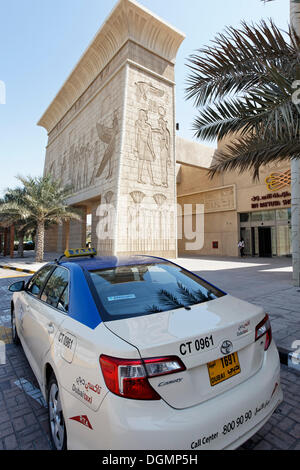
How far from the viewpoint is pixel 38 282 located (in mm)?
3047

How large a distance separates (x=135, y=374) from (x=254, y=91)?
15.0ft

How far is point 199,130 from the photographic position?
6531mm

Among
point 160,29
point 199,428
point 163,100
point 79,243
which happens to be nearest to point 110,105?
point 163,100

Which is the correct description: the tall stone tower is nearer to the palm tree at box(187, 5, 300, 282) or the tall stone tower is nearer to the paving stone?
the palm tree at box(187, 5, 300, 282)

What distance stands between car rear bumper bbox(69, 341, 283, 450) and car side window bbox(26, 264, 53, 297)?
1.67 meters

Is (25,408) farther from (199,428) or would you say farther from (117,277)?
(199,428)

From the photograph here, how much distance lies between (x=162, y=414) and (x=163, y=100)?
73.7ft

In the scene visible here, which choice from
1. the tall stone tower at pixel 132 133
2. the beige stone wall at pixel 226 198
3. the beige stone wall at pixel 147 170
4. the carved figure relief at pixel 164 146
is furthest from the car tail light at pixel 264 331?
the beige stone wall at pixel 226 198

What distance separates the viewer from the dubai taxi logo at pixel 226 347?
5.20 ft

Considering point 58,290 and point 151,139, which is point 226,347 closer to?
point 58,290

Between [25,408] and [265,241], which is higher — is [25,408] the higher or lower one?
the lower one

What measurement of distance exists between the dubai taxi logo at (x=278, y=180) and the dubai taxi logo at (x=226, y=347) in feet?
69.1

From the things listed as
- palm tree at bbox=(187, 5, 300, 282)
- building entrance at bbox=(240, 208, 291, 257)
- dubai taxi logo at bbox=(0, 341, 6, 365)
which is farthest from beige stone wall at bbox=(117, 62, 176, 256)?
dubai taxi logo at bbox=(0, 341, 6, 365)

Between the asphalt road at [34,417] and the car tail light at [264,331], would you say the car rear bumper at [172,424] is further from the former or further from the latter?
the asphalt road at [34,417]
